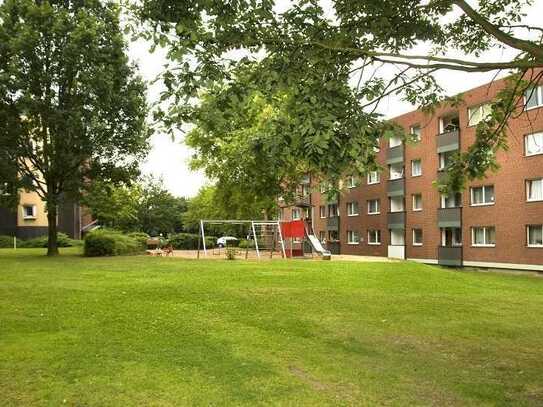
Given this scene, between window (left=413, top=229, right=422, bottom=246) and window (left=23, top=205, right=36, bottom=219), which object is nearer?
window (left=413, top=229, right=422, bottom=246)

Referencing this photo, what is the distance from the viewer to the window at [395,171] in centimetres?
4841

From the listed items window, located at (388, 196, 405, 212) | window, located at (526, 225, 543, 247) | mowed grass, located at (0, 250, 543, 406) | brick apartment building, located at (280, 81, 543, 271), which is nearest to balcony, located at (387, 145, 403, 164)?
brick apartment building, located at (280, 81, 543, 271)

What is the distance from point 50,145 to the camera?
3069cm

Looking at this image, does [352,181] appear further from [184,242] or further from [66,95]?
[184,242]

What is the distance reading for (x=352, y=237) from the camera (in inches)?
2217

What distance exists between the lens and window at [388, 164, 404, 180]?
48.4 meters

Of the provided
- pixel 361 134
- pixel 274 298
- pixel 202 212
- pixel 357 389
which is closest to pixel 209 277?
pixel 274 298

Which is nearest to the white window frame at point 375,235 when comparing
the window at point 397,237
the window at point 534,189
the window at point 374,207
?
the window at point 374,207

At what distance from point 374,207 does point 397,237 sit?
181 inches

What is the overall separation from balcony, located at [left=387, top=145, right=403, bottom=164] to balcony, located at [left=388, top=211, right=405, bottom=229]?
4.13 m

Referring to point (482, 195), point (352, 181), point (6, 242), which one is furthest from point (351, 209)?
point (352, 181)

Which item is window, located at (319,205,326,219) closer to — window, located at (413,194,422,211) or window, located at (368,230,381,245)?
window, located at (368,230,381,245)

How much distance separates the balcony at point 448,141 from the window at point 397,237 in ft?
27.7

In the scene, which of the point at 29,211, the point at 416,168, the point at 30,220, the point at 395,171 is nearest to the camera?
the point at 416,168
